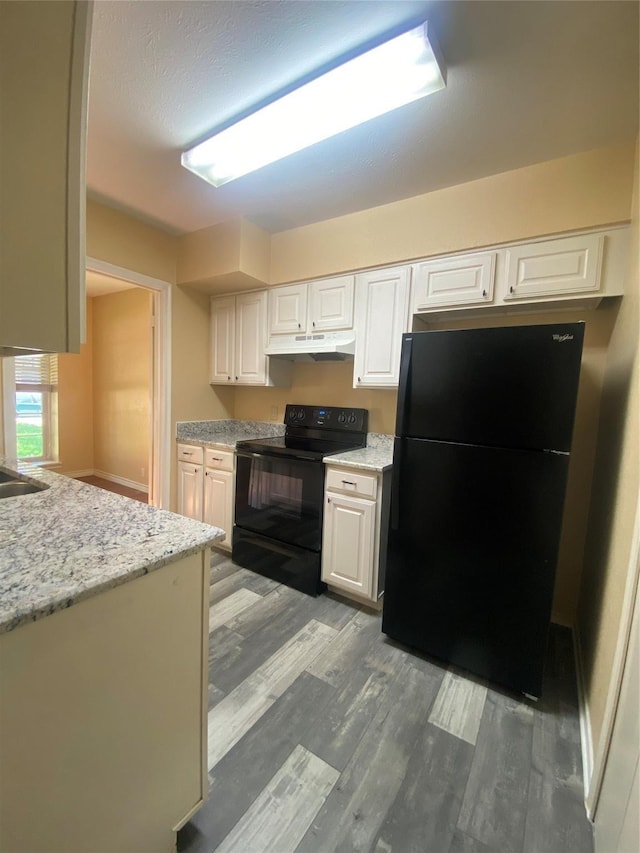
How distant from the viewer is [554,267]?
5.97 feet

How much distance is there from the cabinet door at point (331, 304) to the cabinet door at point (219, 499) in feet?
4.39

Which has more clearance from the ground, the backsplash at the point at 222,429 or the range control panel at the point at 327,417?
the range control panel at the point at 327,417

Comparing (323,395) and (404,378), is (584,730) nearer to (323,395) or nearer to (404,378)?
(404,378)

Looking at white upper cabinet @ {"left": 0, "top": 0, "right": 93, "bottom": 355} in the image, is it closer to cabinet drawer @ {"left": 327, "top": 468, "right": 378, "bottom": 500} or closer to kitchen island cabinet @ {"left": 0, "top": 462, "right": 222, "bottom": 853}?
kitchen island cabinet @ {"left": 0, "top": 462, "right": 222, "bottom": 853}

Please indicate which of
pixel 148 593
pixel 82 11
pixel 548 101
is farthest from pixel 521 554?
pixel 82 11

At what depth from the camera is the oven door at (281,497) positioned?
A: 2359mm

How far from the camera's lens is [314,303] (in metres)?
2.63

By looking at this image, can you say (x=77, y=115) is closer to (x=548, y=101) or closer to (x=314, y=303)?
(x=548, y=101)

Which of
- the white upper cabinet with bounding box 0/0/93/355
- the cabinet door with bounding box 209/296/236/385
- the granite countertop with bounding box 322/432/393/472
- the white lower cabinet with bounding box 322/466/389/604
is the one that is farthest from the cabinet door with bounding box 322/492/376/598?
the white upper cabinet with bounding box 0/0/93/355

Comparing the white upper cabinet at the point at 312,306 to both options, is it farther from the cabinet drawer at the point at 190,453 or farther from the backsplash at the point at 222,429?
the cabinet drawer at the point at 190,453

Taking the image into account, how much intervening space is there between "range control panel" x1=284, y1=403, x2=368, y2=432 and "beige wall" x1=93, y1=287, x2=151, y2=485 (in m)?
2.36

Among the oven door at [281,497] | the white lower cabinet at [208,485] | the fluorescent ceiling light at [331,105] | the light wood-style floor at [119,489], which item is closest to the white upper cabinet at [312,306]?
the fluorescent ceiling light at [331,105]

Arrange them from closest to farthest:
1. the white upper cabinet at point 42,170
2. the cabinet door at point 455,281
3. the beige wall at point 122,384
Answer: the white upper cabinet at point 42,170 < the cabinet door at point 455,281 < the beige wall at point 122,384

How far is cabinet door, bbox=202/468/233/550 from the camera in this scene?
2.79 m
